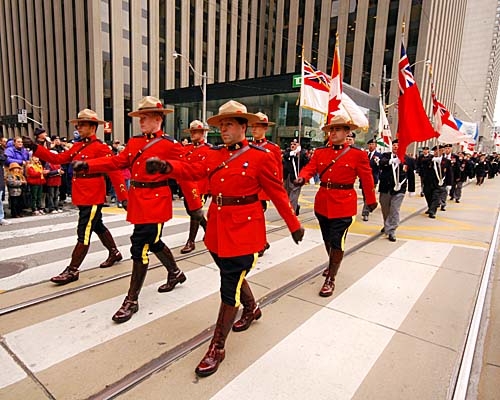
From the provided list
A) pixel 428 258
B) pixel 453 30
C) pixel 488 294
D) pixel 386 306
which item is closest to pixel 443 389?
pixel 386 306

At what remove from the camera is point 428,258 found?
18.7 feet

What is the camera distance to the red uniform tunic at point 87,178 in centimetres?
420

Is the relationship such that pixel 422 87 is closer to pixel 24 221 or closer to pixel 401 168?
Answer: pixel 401 168

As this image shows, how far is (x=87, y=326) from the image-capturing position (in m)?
3.24

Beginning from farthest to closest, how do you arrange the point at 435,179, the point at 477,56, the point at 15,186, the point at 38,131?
1. the point at 477,56
2. the point at 435,179
3. the point at 15,186
4. the point at 38,131

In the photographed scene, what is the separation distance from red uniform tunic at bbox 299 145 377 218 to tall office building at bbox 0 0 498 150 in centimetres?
2141

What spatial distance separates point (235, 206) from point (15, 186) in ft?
24.1

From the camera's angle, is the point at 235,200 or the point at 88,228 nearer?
the point at 235,200

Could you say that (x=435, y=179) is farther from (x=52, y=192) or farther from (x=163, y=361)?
(x=52, y=192)

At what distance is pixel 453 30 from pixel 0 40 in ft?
237

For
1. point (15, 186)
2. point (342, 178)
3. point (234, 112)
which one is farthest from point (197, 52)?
point (234, 112)

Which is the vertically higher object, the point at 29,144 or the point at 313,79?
the point at 313,79

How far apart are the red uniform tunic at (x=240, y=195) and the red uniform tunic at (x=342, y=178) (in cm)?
154

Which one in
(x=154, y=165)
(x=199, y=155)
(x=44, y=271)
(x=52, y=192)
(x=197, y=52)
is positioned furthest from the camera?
(x=197, y=52)
